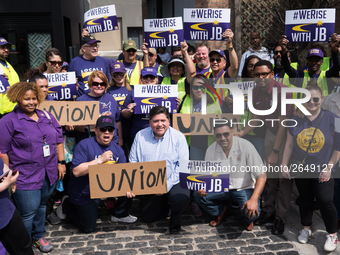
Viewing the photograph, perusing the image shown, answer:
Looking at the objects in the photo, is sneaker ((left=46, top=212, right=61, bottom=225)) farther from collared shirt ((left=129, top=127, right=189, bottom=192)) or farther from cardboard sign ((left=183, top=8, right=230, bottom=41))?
cardboard sign ((left=183, top=8, right=230, bottom=41))

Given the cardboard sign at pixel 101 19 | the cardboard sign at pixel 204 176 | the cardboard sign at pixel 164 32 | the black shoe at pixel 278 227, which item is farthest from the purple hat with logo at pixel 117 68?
the black shoe at pixel 278 227

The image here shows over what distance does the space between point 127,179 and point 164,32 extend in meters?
3.20

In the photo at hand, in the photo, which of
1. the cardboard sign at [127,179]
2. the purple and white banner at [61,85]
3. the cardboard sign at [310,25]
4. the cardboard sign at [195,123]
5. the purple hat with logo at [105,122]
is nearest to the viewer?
the cardboard sign at [127,179]

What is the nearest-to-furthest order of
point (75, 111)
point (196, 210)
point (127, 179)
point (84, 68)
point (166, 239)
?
point (127, 179)
point (166, 239)
point (75, 111)
point (196, 210)
point (84, 68)

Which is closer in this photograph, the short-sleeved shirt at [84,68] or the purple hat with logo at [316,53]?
the purple hat with logo at [316,53]

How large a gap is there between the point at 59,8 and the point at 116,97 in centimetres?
888

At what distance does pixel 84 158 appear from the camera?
168 inches

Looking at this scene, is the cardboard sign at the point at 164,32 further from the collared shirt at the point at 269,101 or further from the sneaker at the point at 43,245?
the sneaker at the point at 43,245

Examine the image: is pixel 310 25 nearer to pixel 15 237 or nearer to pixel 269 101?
pixel 269 101

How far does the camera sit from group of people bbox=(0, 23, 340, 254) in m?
3.73

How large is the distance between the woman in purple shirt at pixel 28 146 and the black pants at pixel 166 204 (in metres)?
1.38

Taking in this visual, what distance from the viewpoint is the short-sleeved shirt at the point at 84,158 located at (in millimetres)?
4281

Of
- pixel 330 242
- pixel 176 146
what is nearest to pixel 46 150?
pixel 176 146

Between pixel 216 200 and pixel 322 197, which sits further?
pixel 216 200
